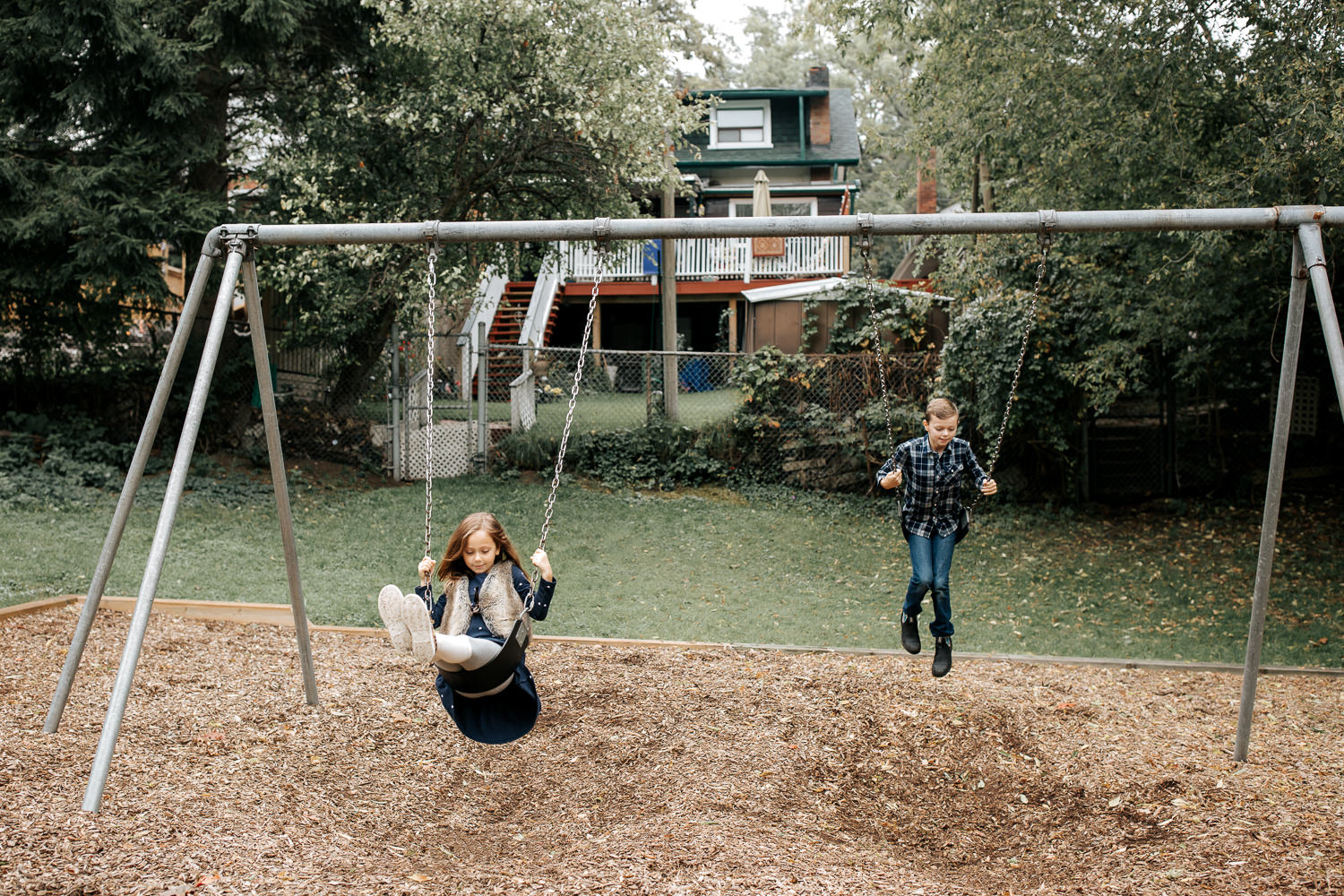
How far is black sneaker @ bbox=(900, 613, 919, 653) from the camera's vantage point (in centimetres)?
555

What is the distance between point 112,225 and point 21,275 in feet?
3.91

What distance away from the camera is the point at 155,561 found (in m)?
4.12

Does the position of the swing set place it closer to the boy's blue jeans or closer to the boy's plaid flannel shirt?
the boy's plaid flannel shirt

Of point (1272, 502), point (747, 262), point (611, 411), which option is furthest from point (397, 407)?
point (747, 262)

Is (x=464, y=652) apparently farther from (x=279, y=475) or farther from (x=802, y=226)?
(x=802, y=226)

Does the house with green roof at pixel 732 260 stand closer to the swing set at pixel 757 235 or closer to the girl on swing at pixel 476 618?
the swing set at pixel 757 235

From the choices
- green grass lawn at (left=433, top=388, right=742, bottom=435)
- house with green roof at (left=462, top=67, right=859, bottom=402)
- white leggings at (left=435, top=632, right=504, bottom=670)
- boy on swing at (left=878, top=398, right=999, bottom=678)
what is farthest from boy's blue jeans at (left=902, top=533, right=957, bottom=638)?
house with green roof at (left=462, top=67, right=859, bottom=402)

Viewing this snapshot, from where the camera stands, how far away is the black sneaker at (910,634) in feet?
Result: 18.2

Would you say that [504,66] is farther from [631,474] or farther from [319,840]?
[319,840]

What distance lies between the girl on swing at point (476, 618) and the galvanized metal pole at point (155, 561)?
0.91m

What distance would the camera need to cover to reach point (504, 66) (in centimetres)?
1060

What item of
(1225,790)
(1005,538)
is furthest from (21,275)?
(1225,790)

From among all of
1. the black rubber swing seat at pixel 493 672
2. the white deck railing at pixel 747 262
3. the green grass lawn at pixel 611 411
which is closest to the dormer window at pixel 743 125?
the white deck railing at pixel 747 262

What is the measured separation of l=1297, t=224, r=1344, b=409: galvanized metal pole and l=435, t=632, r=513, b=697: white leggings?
3.59 metres
